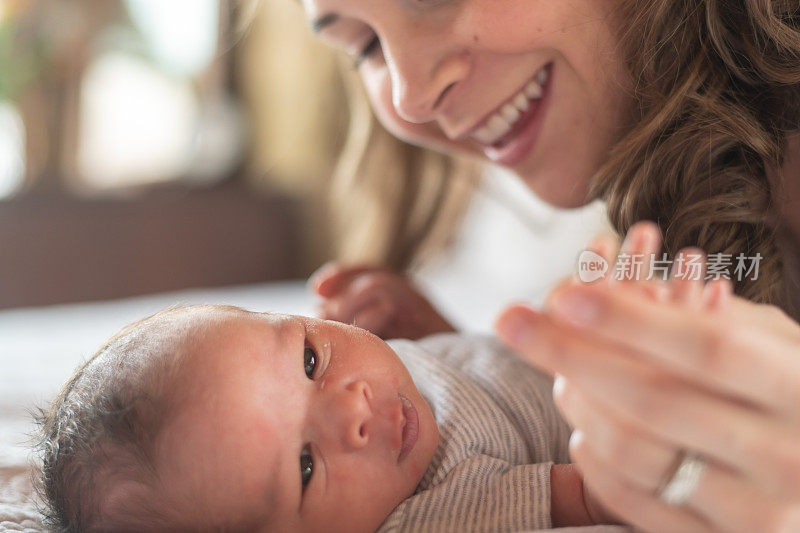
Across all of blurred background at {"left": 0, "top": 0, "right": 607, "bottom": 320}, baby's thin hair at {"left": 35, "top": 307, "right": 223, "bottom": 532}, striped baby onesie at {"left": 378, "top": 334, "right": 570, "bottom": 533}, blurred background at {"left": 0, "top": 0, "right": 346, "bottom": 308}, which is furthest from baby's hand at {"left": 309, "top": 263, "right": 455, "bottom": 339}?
blurred background at {"left": 0, "top": 0, "right": 346, "bottom": 308}

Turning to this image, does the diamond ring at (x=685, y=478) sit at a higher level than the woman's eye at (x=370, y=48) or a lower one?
lower

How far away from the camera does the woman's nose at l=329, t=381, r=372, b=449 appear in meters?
0.71

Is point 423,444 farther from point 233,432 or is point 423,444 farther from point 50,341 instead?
point 50,341

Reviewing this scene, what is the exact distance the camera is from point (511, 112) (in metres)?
0.99

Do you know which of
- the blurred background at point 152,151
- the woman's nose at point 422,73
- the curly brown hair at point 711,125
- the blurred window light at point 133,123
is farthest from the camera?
the blurred window light at point 133,123

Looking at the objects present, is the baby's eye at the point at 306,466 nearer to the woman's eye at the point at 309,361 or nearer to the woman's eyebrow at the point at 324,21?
the woman's eye at the point at 309,361

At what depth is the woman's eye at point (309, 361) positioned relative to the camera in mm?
755

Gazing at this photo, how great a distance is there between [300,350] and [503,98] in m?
0.43

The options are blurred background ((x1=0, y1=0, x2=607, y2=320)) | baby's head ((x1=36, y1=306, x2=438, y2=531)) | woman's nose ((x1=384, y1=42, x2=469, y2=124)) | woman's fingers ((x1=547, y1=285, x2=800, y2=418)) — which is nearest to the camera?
woman's fingers ((x1=547, y1=285, x2=800, y2=418))

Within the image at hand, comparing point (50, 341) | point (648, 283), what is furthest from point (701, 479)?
point (50, 341)

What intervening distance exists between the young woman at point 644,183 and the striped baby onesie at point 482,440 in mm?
206

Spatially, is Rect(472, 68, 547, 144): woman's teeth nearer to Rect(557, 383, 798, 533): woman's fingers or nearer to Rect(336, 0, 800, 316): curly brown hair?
Rect(336, 0, 800, 316): curly brown hair

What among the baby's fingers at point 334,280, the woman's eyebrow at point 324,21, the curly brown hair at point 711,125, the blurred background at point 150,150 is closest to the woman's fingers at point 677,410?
the curly brown hair at point 711,125

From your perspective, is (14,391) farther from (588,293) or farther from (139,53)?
(139,53)
